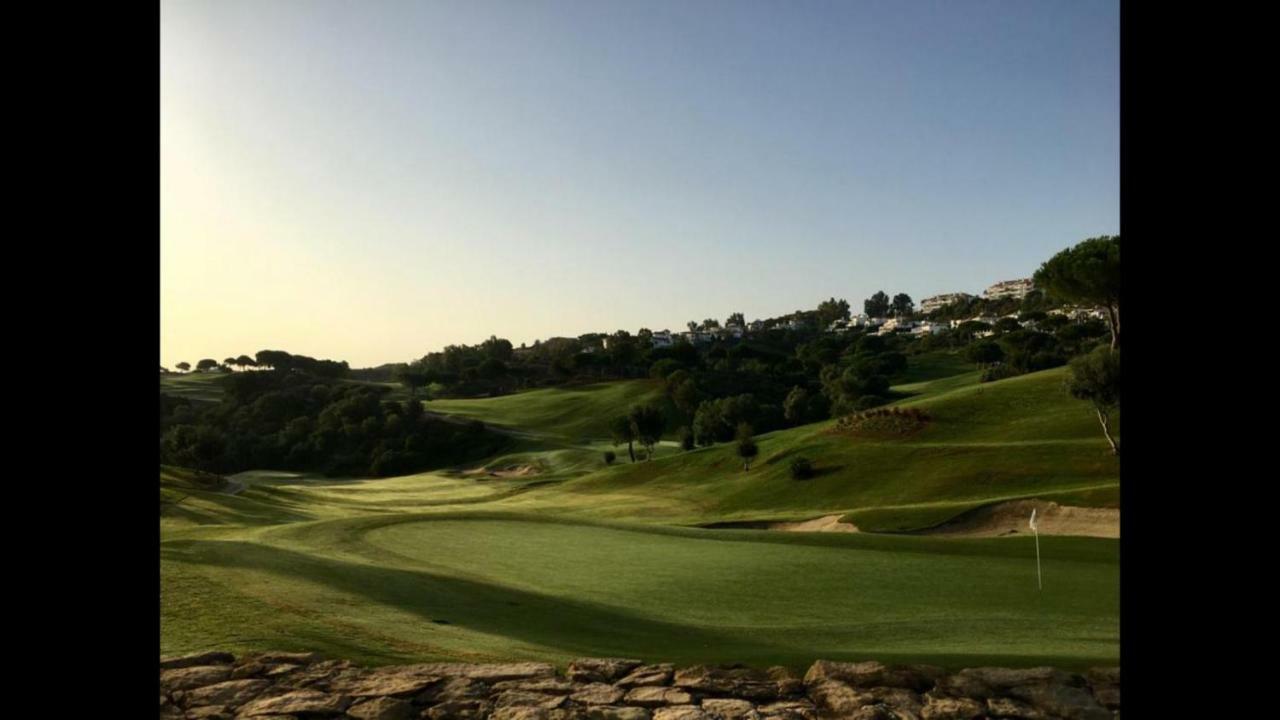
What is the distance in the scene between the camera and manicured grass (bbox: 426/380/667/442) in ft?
263

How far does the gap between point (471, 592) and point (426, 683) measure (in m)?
4.55

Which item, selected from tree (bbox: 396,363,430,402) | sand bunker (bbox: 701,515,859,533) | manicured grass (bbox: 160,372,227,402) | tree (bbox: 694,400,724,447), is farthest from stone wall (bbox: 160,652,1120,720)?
tree (bbox: 396,363,430,402)

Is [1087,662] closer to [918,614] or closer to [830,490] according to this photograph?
[918,614]

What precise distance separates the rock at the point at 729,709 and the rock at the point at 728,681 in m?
0.19

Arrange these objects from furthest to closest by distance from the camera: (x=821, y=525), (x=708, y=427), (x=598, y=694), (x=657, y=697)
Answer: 1. (x=708, y=427)
2. (x=821, y=525)
3. (x=598, y=694)
4. (x=657, y=697)

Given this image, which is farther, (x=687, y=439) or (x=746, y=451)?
(x=687, y=439)

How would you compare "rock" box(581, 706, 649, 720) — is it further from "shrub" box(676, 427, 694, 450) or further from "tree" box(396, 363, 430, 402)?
"tree" box(396, 363, 430, 402)

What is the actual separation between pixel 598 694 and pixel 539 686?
55 cm

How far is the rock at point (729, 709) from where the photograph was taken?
19.1ft

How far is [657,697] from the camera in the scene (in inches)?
246

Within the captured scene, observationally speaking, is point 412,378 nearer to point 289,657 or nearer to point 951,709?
point 289,657

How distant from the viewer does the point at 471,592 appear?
10.9 metres

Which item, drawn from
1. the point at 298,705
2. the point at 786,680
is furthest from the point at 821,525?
the point at 298,705

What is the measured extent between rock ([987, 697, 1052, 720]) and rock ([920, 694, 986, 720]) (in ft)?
0.26
